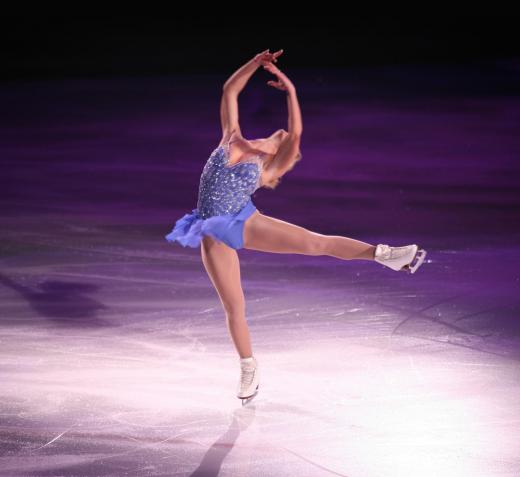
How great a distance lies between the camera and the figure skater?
4.33m

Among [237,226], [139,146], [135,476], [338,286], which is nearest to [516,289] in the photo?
[338,286]

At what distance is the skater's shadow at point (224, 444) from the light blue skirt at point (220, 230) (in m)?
0.77

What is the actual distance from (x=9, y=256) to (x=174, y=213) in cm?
151

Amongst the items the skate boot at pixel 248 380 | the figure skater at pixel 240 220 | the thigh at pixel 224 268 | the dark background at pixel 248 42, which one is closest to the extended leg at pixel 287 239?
the figure skater at pixel 240 220

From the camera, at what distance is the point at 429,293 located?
5.88 meters

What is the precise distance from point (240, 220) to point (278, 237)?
200 mm

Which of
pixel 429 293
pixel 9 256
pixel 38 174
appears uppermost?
pixel 38 174

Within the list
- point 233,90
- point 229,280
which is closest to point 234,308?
point 229,280

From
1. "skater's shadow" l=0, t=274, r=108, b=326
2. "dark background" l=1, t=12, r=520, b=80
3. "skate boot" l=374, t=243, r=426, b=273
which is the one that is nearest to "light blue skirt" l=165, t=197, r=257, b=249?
"skate boot" l=374, t=243, r=426, b=273

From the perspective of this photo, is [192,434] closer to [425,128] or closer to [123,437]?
[123,437]

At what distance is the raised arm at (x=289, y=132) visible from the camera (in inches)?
165

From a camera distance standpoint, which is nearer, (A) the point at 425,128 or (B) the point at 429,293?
(B) the point at 429,293

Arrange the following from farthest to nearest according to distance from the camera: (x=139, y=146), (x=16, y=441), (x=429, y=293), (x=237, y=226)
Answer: (x=139, y=146) → (x=429, y=293) → (x=237, y=226) → (x=16, y=441)

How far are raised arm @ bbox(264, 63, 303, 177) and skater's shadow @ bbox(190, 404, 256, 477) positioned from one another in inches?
45.2
